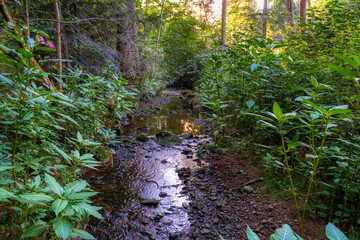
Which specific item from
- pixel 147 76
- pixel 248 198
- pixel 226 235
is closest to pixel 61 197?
pixel 226 235

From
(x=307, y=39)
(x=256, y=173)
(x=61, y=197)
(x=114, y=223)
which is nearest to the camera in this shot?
(x=61, y=197)

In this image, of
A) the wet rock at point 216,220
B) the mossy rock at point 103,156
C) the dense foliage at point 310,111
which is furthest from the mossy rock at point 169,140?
the wet rock at point 216,220

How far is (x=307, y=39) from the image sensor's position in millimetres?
3559

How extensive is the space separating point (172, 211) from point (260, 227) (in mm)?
1055

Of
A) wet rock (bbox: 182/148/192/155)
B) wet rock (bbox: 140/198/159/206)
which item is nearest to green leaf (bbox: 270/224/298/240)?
wet rock (bbox: 140/198/159/206)

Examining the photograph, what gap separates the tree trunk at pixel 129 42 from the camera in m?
5.93

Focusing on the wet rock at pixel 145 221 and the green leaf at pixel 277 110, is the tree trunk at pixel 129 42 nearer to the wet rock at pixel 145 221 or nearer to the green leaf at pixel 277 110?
the wet rock at pixel 145 221

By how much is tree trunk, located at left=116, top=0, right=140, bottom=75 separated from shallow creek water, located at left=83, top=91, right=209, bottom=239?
116 inches

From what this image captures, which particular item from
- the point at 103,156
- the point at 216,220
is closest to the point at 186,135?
the point at 103,156

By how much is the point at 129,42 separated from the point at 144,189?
4946 mm

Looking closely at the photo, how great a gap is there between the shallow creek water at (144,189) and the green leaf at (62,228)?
127cm

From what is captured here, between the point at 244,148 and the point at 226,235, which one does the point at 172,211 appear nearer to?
the point at 226,235

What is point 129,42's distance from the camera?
242 inches

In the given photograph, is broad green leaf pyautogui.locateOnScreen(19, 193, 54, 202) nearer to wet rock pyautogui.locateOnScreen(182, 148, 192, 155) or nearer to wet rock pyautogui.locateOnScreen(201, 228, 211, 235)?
wet rock pyautogui.locateOnScreen(201, 228, 211, 235)
